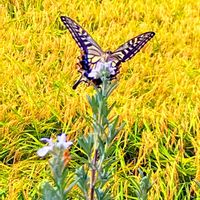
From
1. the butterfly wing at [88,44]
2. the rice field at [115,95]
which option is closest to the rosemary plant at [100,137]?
the rice field at [115,95]

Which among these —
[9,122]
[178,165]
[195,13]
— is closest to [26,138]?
[9,122]

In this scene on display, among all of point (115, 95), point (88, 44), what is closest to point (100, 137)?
point (88, 44)

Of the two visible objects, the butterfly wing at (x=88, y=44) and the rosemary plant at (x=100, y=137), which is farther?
the butterfly wing at (x=88, y=44)

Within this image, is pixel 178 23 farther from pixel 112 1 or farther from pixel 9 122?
pixel 9 122

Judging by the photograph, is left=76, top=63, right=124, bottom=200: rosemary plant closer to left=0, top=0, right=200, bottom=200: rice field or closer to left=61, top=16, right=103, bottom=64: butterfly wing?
left=0, top=0, right=200, bottom=200: rice field

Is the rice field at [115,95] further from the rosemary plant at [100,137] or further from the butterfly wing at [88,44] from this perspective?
the rosemary plant at [100,137]

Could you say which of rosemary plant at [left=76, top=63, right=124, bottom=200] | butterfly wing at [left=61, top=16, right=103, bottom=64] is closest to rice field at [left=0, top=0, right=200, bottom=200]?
butterfly wing at [left=61, top=16, right=103, bottom=64]

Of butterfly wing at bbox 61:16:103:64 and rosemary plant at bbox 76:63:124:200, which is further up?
rosemary plant at bbox 76:63:124:200

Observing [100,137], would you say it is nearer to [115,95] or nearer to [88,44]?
[88,44]
